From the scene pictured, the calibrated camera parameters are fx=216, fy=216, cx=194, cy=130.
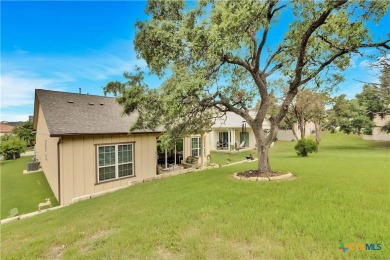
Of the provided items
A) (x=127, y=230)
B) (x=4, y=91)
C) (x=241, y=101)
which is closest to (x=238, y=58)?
(x=241, y=101)

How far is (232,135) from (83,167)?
19.4 m

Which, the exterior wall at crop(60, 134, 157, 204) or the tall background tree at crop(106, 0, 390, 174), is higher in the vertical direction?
the tall background tree at crop(106, 0, 390, 174)

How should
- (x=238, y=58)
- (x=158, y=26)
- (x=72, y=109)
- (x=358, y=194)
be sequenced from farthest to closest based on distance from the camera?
1. (x=72, y=109)
2. (x=238, y=58)
3. (x=158, y=26)
4. (x=358, y=194)

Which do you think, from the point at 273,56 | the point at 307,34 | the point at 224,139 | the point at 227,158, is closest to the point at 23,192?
the point at 273,56

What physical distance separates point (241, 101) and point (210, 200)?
16.9 ft

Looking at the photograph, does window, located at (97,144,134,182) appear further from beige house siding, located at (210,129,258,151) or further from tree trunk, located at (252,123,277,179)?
beige house siding, located at (210,129,258,151)

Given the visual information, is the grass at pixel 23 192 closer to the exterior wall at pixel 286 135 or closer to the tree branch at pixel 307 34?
the tree branch at pixel 307 34

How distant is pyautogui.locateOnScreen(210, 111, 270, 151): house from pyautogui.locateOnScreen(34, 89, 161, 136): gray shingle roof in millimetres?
15322

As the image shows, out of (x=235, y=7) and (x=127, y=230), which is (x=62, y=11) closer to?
(x=235, y=7)

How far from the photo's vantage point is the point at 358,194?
553cm

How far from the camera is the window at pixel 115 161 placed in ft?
34.4

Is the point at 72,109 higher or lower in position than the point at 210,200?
higher

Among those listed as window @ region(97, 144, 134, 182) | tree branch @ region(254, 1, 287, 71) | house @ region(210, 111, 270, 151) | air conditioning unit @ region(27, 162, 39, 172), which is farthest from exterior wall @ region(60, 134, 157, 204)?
house @ region(210, 111, 270, 151)

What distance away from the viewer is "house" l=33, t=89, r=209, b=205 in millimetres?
9461
